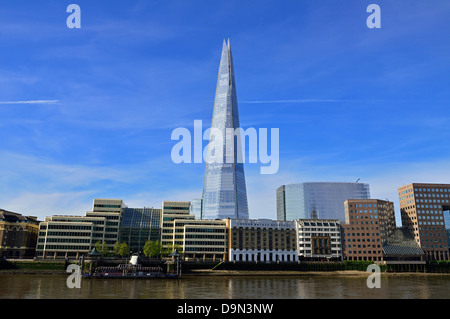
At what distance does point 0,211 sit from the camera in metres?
169

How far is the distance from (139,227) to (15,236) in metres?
54.9

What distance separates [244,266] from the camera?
154 metres

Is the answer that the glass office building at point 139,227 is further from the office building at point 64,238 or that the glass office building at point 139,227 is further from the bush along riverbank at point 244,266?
the bush along riverbank at point 244,266

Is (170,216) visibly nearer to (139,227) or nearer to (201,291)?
(139,227)

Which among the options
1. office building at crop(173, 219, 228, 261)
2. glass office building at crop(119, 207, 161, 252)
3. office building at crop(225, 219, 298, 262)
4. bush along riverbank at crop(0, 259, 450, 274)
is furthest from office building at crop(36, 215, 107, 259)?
office building at crop(225, 219, 298, 262)

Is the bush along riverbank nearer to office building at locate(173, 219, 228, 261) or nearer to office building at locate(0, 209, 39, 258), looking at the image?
office building at locate(173, 219, 228, 261)

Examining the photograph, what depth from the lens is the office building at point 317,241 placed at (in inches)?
7205

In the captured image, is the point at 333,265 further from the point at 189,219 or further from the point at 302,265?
the point at 189,219

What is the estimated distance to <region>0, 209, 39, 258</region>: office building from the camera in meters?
158

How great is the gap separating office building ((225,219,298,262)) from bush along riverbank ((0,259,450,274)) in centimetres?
1960
